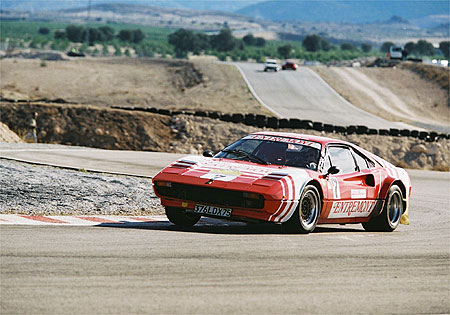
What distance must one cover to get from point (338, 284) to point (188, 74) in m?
59.1

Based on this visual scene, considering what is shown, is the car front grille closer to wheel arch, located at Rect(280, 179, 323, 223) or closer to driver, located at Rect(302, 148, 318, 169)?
wheel arch, located at Rect(280, 179, 323, 223)

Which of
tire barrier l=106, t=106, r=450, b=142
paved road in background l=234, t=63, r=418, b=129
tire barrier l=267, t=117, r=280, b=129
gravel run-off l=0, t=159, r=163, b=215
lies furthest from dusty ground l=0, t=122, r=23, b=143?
paved road in background l=234, t=63, r=418, b=129

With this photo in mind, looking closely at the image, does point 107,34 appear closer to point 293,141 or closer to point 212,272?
point 293,141

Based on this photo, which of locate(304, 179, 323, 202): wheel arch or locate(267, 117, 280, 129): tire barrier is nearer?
locate(304, 179, 323, 202): wheel arch

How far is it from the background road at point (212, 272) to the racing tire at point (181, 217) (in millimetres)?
178

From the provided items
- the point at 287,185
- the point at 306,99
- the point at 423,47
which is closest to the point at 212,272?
the point at 287,185

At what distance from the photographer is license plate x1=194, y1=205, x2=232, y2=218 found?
385 inches

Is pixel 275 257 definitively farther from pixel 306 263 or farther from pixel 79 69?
pixel 79 69

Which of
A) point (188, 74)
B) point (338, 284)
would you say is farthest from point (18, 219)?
point (188, 74)

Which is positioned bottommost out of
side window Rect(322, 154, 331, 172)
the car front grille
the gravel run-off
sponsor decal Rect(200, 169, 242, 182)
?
the gravel run-off

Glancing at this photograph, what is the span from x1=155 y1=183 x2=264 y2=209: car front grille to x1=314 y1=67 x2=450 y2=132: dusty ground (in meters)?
43.1

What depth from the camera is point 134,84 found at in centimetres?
6200

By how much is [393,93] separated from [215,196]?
A: 6056 cm

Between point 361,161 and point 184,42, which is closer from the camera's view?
point 361,161
